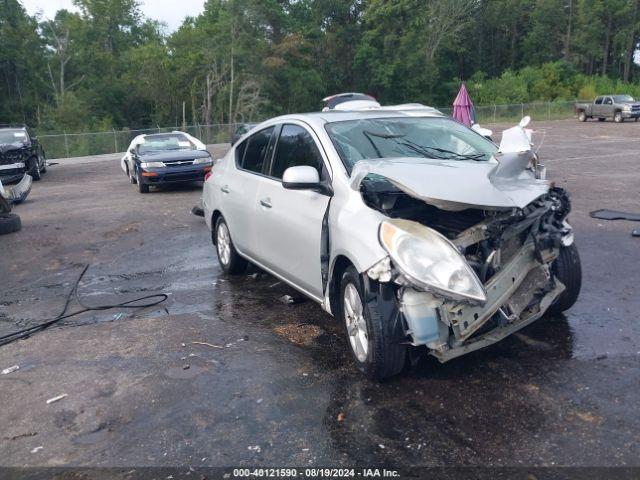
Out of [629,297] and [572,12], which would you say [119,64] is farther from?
[629,297]

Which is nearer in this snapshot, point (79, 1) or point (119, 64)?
point (119, 64)

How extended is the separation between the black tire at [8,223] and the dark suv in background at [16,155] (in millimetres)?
8459

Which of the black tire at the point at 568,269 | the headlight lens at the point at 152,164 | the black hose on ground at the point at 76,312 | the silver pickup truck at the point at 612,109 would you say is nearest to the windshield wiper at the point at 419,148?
the black tire at the point at 568,269

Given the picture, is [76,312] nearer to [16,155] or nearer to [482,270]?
[482,270]

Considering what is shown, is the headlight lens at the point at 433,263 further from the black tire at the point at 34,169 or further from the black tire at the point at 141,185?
the black tire at the point at 34,169

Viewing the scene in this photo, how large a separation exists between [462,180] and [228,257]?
368 centimetres

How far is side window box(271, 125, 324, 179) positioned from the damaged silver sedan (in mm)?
19

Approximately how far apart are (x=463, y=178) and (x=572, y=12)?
8467 centimetres

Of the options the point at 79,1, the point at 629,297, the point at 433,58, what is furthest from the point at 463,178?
the point at 79,1

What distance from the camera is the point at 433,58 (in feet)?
224

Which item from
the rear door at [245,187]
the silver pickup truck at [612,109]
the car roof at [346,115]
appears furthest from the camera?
the silver pickup truck at [612,109]

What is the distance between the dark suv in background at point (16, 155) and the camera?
19358mm

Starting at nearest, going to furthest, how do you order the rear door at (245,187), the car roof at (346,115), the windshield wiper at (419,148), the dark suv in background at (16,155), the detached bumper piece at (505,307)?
the detached bumper piece at (505,307) < the windshield wiper at (419,148) < the car roof at (346,115) < the rear door at (245,187) < the dark suv in background at (16,155)

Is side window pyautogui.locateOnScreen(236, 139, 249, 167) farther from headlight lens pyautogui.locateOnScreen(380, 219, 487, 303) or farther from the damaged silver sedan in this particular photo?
headlight lens pyautogui.locateOnScreen(380, 219, 487, 303)
